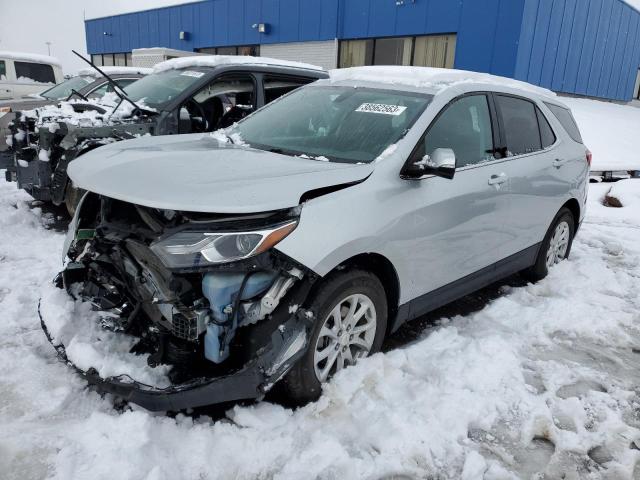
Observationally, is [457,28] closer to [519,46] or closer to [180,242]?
[519,46]

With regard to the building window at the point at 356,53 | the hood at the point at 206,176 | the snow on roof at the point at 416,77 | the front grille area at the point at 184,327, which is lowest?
the front grille area at the point at 184,327

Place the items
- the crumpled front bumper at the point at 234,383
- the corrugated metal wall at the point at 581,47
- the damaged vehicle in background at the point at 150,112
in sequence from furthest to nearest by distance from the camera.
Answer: the corrugated metal wall at the point at 581,47, the damaged vehicle in background at the point at 150,112, the crumpled front bumper at the point at 234,383

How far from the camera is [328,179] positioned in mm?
2729

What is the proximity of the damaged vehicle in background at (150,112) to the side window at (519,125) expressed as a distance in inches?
122

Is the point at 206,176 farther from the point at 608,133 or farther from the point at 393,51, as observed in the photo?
the point at 393,51

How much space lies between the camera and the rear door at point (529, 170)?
4.08 metres

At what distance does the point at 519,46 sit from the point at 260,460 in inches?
614

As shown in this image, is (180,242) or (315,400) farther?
(315,400)

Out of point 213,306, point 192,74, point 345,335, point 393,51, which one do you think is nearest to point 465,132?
point 345,335

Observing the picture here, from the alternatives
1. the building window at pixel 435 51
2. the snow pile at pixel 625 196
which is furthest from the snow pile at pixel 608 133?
the building window at pixel 435 51

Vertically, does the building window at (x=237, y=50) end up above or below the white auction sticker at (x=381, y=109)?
above

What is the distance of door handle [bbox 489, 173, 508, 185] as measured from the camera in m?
3.76

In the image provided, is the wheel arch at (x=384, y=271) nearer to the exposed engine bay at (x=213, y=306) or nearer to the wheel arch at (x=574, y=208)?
the exposed engine bay at (x=213, y=306)

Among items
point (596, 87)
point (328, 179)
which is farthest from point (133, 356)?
point (596, 87)
